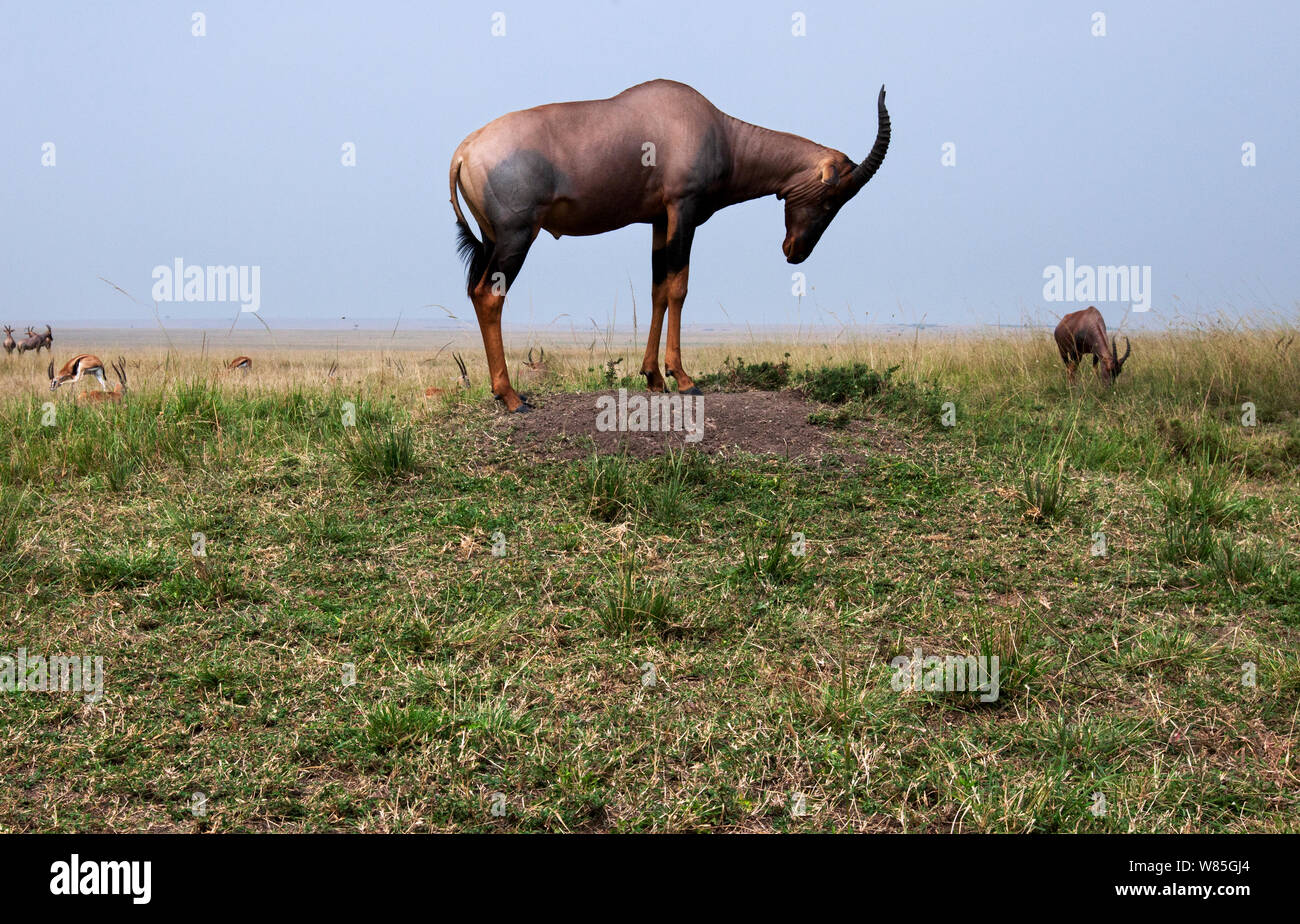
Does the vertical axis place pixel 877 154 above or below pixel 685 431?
above

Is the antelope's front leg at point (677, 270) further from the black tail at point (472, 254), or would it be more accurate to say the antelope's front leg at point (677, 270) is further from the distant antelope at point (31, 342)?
the distant antelope at point (31, 342)

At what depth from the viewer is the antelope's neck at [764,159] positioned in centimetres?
941

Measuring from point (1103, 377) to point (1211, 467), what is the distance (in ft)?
13.3

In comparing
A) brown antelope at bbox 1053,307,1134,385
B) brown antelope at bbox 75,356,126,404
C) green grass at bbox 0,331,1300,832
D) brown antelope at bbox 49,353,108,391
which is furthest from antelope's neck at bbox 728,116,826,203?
brown antelope at bbox 49,353,108,391

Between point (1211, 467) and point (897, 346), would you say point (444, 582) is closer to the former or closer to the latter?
point (1211, 467)

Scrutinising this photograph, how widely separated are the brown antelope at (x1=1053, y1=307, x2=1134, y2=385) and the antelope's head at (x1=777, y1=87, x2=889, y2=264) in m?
4.68

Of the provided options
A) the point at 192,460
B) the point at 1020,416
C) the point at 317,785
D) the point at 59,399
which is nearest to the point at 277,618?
the point at 317,785

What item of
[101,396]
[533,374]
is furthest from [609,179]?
[101,396]

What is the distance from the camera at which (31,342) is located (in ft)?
71.5

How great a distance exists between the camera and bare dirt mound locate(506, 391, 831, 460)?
7.99 meters

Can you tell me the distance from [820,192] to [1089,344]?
5058 mm

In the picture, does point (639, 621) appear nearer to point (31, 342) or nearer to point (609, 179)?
point (609, 179)

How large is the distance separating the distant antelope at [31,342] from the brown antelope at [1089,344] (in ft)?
62.7
